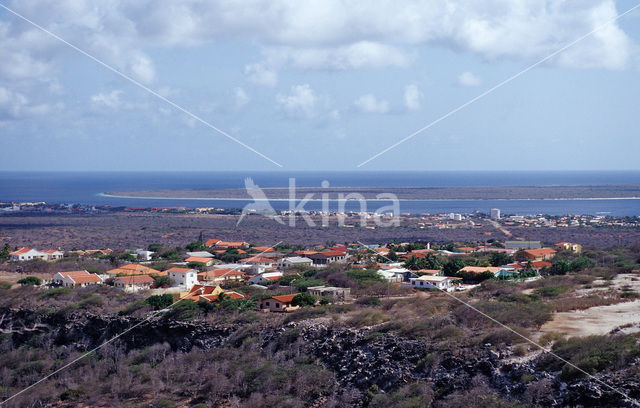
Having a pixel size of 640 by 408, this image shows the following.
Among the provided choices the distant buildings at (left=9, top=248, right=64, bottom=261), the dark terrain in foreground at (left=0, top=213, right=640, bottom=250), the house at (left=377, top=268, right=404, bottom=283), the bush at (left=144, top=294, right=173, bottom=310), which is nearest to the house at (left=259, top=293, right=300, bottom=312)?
the bush at (left=144, top=294, right=173, bottom=310)

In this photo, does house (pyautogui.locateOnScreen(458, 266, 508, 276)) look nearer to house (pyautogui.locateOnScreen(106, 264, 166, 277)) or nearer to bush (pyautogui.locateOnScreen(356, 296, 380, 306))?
bush (pyautogui.locateOnScreen(356, 296, 380, 306))

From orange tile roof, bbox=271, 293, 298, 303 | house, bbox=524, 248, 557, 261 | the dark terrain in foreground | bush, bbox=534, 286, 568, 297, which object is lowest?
the dark terrain in foreground

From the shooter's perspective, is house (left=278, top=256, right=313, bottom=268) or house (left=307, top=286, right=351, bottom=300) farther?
house (left=278, top=256, right=313, bottom=268)

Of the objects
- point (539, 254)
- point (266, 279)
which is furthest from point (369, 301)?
point (539, 254)

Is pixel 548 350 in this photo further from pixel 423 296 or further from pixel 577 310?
pixel 423 296

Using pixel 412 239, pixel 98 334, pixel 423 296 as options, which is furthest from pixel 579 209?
pixel 98 334

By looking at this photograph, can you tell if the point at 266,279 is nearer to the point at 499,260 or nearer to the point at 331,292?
the point at 331,292

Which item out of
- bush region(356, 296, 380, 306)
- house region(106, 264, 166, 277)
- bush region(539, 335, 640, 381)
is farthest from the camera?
house region(106, 264, 166, 277)
